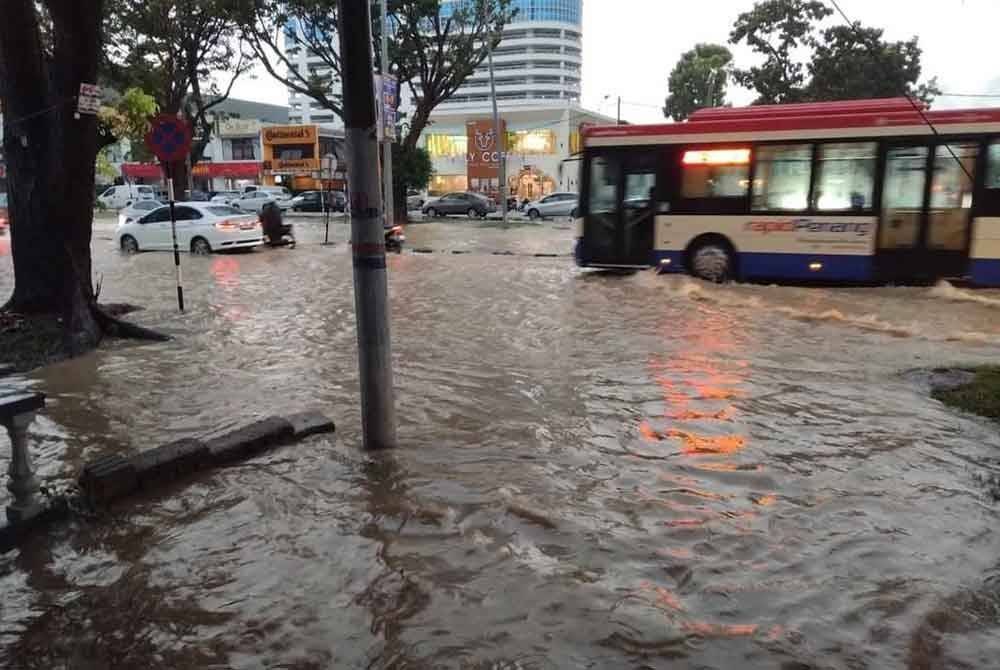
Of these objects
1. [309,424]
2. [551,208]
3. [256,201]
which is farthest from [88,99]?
[256,201]

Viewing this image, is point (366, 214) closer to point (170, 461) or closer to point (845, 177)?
point (170, 461)

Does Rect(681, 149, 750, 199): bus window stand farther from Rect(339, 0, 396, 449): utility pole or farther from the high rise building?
the high rise building

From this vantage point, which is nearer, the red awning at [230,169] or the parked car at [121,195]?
the parked car at [121,195]

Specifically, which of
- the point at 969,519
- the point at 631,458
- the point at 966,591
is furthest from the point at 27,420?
the point at 969,519

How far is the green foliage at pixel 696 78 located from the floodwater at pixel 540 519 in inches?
2218

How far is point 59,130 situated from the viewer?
9.23 meters

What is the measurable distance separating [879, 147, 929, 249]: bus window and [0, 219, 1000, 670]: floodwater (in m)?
3.88

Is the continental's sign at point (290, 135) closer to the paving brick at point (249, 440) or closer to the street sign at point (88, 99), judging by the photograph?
the street sign at point (88, 99)

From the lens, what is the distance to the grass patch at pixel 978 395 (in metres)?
6.53

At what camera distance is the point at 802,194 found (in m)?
13.5

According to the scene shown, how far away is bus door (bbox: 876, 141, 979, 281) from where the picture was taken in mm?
12555

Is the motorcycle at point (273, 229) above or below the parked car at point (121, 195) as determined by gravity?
below

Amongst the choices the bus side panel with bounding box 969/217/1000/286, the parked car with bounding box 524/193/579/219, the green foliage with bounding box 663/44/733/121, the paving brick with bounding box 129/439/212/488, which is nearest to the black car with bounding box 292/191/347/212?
the parked car with bounding box 524/193/579/219

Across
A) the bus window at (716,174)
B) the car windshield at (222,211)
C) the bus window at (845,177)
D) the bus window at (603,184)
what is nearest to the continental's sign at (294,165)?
the car windshield at (222,211)
